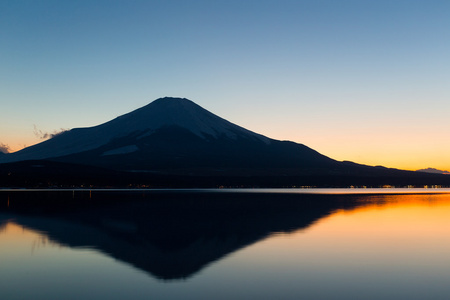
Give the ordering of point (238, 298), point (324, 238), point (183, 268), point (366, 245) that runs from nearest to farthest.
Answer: point (238, 298) < point (183, 268) < point (366, 245) < point (324, 238)

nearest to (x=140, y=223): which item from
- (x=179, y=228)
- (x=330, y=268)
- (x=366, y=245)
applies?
(x=179, y=228)

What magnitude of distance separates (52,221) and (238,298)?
32.4 m

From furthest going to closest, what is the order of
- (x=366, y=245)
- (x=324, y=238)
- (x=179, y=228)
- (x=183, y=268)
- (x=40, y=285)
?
(x=179, y=228), (x=324, y=238), (x=366, y=245), (x=183, y=268), (x=40, y=285)

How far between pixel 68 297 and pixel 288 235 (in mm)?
20055

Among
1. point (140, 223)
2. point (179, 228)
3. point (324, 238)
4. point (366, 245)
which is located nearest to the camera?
point (366, 245)

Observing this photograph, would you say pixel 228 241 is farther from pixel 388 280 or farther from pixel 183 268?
pixel 388 280

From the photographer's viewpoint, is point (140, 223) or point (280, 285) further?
point (140, 223)

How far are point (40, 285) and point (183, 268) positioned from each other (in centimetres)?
606

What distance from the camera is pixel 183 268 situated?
69.3 feet

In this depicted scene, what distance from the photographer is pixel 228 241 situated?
30312 mm

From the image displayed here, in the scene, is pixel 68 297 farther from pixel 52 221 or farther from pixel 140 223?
pixel 52 221

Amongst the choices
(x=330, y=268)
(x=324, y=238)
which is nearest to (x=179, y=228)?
(x=324, y=238)

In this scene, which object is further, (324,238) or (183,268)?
(324,238)

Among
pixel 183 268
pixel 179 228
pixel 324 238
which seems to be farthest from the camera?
pixel 179 228
